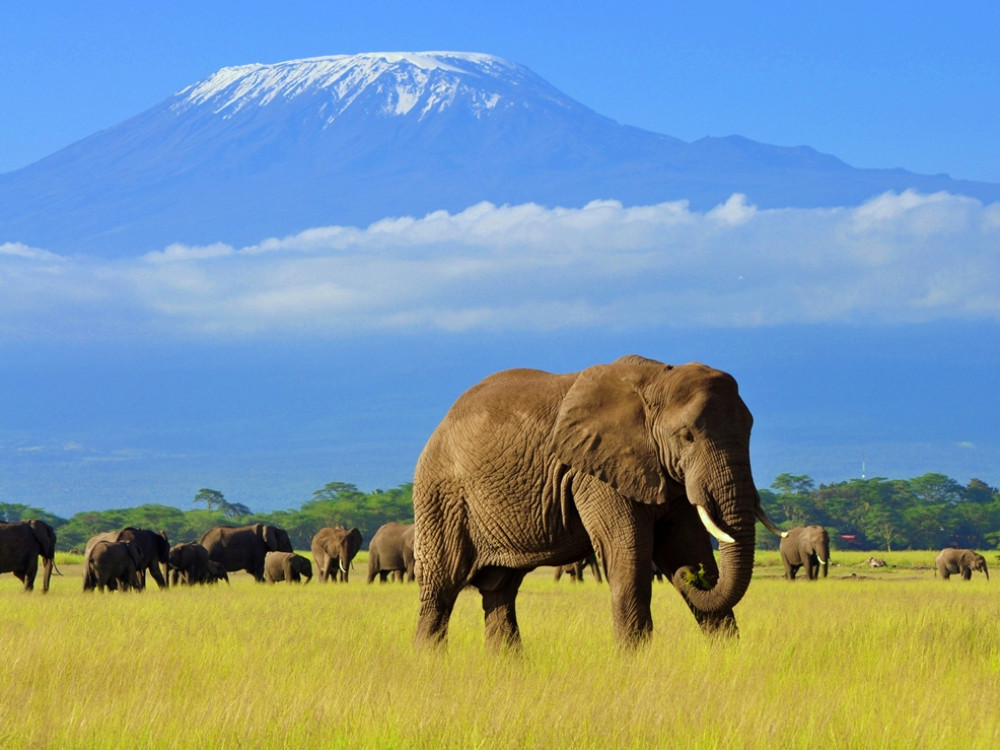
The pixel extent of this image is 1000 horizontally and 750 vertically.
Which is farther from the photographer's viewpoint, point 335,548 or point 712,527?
point 335,548

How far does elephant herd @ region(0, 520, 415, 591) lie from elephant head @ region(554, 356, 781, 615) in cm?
1814

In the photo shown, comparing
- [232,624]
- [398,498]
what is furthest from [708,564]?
[398,498]

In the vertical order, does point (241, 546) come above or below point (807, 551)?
below

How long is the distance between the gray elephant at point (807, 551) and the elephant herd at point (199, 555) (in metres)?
10.2

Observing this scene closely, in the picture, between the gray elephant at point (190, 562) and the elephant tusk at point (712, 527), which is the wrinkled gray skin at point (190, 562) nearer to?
the gray elephant at point (190, 562)

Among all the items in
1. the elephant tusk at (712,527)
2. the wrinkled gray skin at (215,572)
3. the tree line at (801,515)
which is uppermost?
the tree line at (801,515)

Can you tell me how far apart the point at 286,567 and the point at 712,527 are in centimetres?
2818

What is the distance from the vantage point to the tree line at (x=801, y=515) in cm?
9300

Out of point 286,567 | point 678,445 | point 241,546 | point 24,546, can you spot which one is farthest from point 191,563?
point 678,445

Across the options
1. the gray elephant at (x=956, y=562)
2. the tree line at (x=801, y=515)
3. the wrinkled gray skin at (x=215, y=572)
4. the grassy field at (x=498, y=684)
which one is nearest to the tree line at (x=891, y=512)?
the tree line at (x=801, y=515)

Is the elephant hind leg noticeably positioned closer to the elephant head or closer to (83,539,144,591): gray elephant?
the elephant head

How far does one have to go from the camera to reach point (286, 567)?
38062 millimetres

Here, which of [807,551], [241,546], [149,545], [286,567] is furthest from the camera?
[241,546]

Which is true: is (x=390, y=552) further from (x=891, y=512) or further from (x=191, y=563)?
(x=891, y=512)
